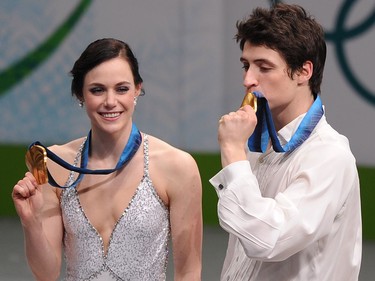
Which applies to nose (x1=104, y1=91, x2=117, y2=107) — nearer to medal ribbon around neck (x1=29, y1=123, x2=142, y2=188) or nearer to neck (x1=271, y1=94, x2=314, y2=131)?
medal ribbon around neck (x1=29, y1=123, x2=142, y2=188)

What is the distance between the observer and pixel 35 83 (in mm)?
7762

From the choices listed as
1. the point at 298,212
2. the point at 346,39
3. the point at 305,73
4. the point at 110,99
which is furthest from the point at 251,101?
the point at 346,39

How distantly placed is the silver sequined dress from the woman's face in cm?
26

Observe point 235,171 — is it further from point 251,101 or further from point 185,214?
point 185,214

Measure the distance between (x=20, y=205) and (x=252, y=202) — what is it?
826 mm

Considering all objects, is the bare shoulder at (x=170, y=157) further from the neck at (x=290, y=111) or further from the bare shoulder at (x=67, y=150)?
the neck at (x=290, y=111)

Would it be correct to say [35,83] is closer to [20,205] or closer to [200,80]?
[200,80]

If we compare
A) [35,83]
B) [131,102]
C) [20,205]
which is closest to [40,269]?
[20,205]

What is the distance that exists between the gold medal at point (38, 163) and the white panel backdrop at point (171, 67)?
4.18 meters

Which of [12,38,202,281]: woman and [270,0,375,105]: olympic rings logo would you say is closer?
[12,38,202,281]: woman

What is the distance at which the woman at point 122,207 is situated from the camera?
3150mm

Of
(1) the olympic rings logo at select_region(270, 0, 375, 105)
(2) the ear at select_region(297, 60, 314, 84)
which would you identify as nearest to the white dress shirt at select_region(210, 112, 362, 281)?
(2) the ear at select_region(297, 60, 314, 84)

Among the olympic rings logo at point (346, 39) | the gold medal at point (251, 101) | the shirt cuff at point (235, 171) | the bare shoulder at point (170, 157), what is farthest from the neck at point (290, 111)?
the olympic rings logo at point (346, 39)

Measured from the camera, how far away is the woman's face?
3.05 meters
